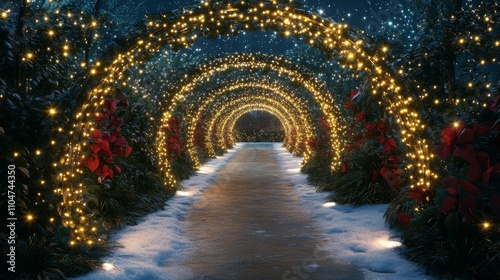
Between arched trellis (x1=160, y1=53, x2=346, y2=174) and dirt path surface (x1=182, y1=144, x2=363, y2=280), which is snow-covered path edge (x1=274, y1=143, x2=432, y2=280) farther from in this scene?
arched trellis (x1=160, y1=53, x2=346, y2=174)

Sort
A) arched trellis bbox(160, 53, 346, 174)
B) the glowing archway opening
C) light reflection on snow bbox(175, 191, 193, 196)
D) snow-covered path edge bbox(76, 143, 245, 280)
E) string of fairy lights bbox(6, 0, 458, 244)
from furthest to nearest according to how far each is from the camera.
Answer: the glowing archway opening
arched trellis bbox(160, 53, 346, 174)
light reflection on snow bbox(175, 191, 193, 196)
string of fairy lights bbox(6, 0, 458, 244)
snow-covered path edge bbox(76, 143, 245, 280)

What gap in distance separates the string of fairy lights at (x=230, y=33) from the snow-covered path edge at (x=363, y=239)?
93 centimetres

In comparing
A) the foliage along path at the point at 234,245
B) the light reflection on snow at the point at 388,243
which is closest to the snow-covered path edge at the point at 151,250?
the foliage along path at the point at 234,245

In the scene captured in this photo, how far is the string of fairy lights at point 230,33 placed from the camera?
16.5ft

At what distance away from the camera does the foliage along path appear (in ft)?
14.6

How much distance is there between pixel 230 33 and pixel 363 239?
3.56 metres

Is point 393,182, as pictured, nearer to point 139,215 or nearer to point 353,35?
point 353,35

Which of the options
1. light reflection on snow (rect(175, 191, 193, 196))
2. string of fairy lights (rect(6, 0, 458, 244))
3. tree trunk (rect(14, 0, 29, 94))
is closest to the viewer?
string of fairy lights (rect(6, 0, 458, 244))

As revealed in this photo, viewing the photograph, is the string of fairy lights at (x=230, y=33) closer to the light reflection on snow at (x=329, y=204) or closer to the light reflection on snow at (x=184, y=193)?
the light reflection on snow at (x=329, y=204)

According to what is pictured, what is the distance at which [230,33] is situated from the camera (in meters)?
6.78

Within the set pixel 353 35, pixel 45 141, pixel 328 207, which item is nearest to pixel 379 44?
pixel 353 35

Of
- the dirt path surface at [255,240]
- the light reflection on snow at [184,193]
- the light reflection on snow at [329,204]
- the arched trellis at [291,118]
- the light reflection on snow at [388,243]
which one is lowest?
the light reflection on snow at [184,193]

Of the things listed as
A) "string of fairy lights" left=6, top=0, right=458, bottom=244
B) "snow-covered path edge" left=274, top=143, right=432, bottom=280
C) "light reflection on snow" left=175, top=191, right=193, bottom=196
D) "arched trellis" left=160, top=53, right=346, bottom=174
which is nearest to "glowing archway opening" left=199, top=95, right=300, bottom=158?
"arched trellis" left=160, top=53, right=346, bottom=174

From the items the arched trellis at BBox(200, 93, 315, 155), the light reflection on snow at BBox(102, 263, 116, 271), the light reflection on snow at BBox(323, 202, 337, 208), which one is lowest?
the light reflection on snow at BBox(323, 202, 337, 208)
